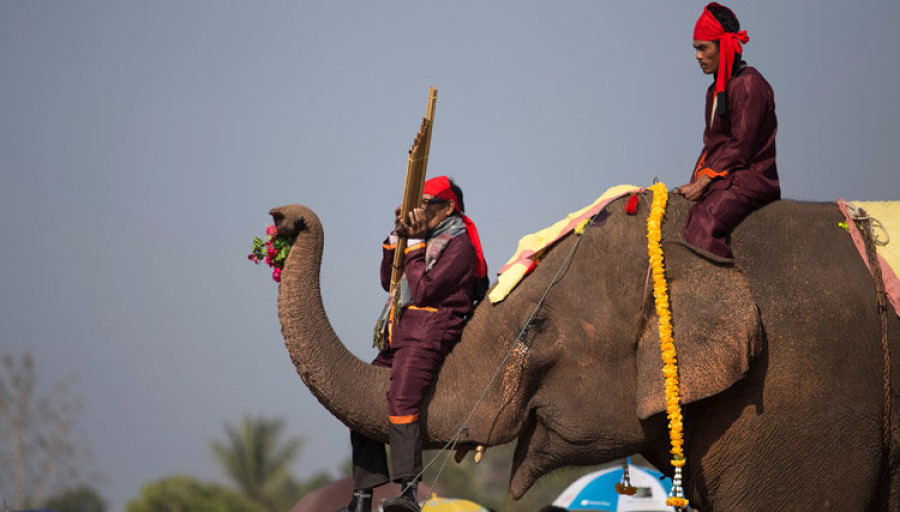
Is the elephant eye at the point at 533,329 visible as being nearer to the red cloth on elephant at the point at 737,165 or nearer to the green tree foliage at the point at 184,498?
the red cloth on elephant at the point at 737,165

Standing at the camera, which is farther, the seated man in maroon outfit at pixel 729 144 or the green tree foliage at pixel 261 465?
the green tree foliage at pixel 261 465

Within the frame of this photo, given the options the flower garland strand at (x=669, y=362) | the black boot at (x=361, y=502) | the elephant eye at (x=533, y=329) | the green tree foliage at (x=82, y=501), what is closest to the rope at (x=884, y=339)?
the flower garland strand at (x=669, y=362)

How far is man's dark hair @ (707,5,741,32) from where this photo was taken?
4.76 meters

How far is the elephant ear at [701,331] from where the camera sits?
13.8 ft

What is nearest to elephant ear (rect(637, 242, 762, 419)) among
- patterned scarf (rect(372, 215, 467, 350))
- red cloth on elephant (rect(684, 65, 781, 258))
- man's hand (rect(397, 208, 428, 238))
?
red cloth on elephant (rect(684, 65, 781, 258))

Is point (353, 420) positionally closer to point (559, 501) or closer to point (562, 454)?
point (562, 454)

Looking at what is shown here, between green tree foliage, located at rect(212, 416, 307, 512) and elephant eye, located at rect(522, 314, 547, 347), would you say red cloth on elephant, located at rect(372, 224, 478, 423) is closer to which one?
elephant eye, located at rect(522, 314, 547, 347)

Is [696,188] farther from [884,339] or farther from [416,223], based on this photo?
[416,223]

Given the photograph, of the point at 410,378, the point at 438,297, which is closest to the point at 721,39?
the point at 438,297

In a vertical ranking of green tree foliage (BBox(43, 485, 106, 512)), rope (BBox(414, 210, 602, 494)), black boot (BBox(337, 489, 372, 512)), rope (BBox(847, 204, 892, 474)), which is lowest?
rope (BBox(847, 204, 892, 474))

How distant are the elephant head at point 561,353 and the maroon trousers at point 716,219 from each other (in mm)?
64

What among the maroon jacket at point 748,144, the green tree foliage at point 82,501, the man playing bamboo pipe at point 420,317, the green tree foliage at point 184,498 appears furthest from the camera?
the green tree foliage at point 82,501

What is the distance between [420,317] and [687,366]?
3.81ft

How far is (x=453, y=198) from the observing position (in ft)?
15.9
